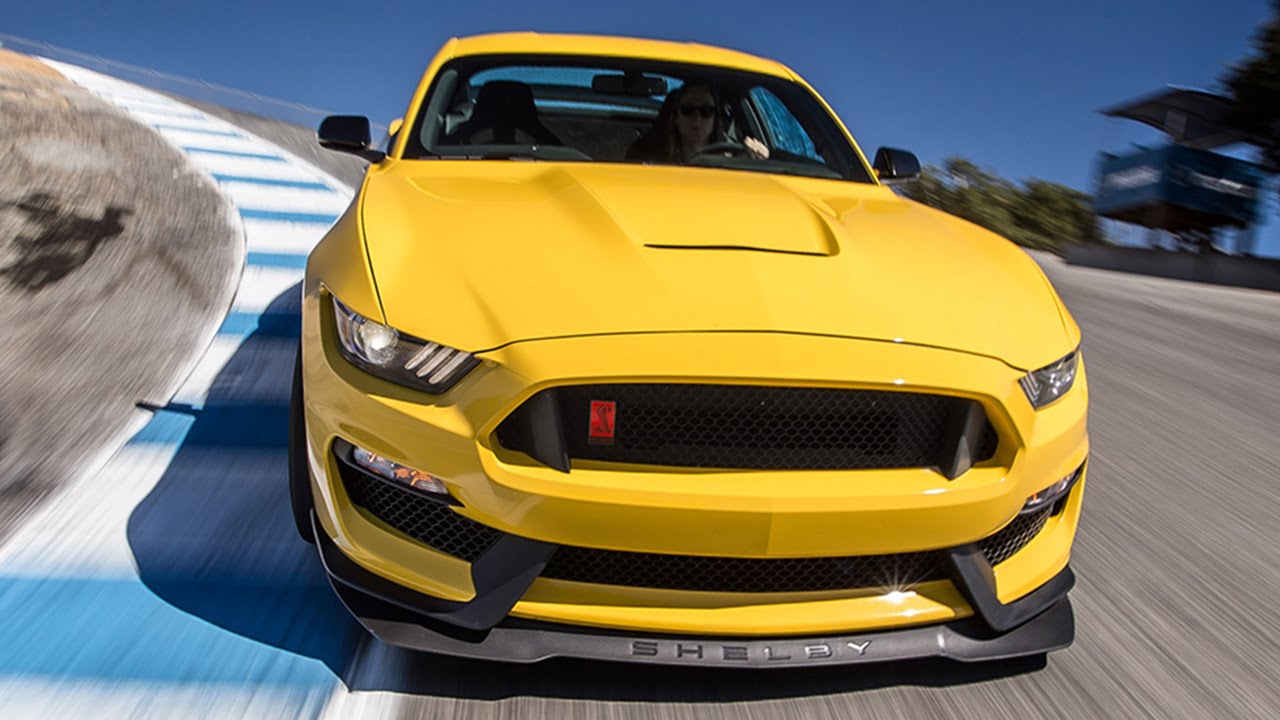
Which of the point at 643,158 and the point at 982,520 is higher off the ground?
the point at 643,158

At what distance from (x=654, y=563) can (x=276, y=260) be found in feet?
13.7

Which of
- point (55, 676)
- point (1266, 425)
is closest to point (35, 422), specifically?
point (55, 676)

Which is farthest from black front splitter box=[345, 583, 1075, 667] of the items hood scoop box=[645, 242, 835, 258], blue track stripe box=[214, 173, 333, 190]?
blue track stripe box=[214, 173, 333, 190]

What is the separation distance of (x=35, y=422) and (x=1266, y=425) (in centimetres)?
441

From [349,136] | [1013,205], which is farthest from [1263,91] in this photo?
[349,136]

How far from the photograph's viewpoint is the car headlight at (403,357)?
177 centimetres

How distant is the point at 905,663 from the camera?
6.84ft

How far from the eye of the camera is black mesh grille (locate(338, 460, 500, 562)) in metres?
1.81

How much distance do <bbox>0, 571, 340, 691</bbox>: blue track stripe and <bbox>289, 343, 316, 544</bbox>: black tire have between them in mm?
207

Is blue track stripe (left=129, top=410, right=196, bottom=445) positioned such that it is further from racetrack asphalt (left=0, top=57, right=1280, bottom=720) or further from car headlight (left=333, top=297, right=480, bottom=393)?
car headlight (left=333, top=297, right=480, bottom=393)

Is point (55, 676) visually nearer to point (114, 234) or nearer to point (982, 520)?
point (982, 520)

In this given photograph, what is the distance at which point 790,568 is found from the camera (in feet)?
6.07

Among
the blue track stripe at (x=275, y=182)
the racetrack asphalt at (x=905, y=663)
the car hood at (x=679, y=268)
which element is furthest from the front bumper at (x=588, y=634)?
the blue track stripe at (x=275, y=182)

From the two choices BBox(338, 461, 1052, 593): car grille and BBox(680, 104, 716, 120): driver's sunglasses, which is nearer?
BBox(338, 461, 1052, 593): car grille
